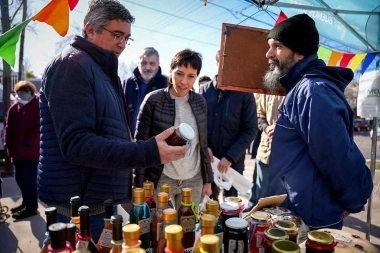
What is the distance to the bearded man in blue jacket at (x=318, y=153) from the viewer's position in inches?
51.8

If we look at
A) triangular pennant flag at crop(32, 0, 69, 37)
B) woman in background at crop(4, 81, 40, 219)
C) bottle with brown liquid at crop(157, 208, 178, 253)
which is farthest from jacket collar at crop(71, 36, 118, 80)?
woman in background at crop(4, 81, 40, 219)

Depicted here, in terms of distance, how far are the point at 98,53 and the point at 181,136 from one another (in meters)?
0.60

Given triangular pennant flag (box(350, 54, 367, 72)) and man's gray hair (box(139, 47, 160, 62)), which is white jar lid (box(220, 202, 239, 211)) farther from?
triangular pennant flag (box(350, 54, 367, 72))

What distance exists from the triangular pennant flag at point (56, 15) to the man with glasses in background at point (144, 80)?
1.55 metres

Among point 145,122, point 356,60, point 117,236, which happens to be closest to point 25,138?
point 145,122

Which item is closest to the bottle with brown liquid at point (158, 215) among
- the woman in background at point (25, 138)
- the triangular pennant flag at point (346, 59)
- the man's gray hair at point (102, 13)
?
the man's gray hair at point (102, 13)

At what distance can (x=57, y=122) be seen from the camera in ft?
3.85

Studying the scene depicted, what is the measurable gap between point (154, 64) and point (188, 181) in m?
1.64

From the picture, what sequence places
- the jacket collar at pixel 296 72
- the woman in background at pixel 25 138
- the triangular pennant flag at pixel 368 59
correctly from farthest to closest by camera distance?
the woman in background at pixel 25 138
the triangular pennant flag at pixel 368 59
the jacket collar at pixel 296 72

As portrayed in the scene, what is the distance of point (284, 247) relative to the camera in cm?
75

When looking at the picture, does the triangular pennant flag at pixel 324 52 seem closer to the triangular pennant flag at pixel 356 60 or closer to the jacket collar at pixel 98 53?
the triangular pennant flag at pixel 356 60

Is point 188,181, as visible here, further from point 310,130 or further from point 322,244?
point 322,244

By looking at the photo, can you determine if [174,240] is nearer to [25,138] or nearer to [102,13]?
[102,13]

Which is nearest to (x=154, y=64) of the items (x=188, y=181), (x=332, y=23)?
(x=188, y=181)
